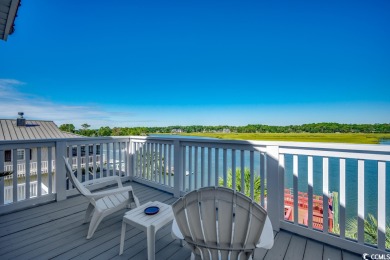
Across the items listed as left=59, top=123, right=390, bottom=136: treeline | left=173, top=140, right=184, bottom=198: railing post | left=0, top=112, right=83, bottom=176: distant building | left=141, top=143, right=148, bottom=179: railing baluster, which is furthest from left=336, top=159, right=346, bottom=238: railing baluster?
left=0, top=112, right=83, bottom=176: distant building

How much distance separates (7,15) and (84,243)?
10.5ft

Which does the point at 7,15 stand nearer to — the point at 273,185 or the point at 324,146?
the point at 273,185

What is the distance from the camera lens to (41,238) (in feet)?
7.50

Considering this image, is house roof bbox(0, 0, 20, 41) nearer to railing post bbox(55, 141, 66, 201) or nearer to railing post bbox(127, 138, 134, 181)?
railing post bbox(55, 141, 66, 201)

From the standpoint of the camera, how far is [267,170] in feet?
8.09

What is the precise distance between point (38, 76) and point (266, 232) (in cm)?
1589

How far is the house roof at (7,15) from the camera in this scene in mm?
2252

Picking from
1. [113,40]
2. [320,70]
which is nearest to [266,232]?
[113,40]

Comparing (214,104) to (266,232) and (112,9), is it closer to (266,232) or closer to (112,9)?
(112,9)

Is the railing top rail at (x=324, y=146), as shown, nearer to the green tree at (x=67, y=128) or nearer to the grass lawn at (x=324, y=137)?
the grass lawn at (x=324, y=137)

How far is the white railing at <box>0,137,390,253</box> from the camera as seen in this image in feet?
6.33

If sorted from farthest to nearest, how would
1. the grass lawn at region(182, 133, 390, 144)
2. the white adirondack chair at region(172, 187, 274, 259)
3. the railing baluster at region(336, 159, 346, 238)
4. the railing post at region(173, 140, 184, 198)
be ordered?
the grass lawn at region(182, 133, 390, 144) < the railing post at region(173, 140, 184, 198) < the railing baluster at region(336, 159, 346, 238) < the white adirondack chair at region(172, 187, 274, 259)

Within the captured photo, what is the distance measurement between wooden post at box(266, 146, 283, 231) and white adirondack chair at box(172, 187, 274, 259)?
1.35m

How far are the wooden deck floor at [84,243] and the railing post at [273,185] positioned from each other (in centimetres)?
21
